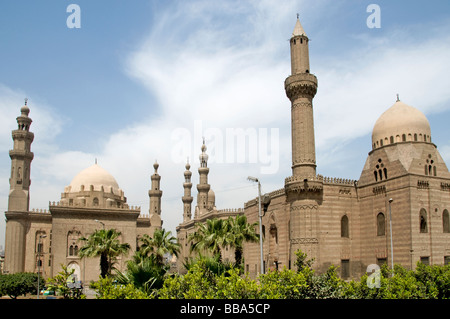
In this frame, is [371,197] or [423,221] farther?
[371,197]

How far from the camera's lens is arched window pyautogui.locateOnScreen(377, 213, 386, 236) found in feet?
113

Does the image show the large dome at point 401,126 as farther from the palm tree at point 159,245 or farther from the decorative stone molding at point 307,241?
the palm tree at point 159,245

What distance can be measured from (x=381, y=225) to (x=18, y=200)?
3937 centimetres

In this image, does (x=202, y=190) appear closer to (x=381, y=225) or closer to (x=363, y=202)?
(x=363, y=202)

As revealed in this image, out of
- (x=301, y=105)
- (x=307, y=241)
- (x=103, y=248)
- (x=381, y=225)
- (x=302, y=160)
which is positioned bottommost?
(x=103, y=248)

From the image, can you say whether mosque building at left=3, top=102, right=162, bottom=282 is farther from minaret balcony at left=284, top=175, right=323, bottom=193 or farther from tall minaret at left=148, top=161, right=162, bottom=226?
minaret balcony at left=284, top=175, right=323, bottom=193

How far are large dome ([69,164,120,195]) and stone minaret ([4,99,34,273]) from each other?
7494mm

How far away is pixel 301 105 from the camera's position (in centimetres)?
3625

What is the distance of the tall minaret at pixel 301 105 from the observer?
35.5 meters

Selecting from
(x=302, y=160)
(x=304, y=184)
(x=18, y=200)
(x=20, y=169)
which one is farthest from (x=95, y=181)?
(x=304, y=184)

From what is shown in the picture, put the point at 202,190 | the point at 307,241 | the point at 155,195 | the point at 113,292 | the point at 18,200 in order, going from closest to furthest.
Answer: the point at 113,292, the point at 307,241, the point at 18,200, the point at 155,195, the point at 202,190

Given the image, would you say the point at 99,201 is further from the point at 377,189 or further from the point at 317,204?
the point at 377,189

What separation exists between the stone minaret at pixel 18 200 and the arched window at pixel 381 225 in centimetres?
3852
